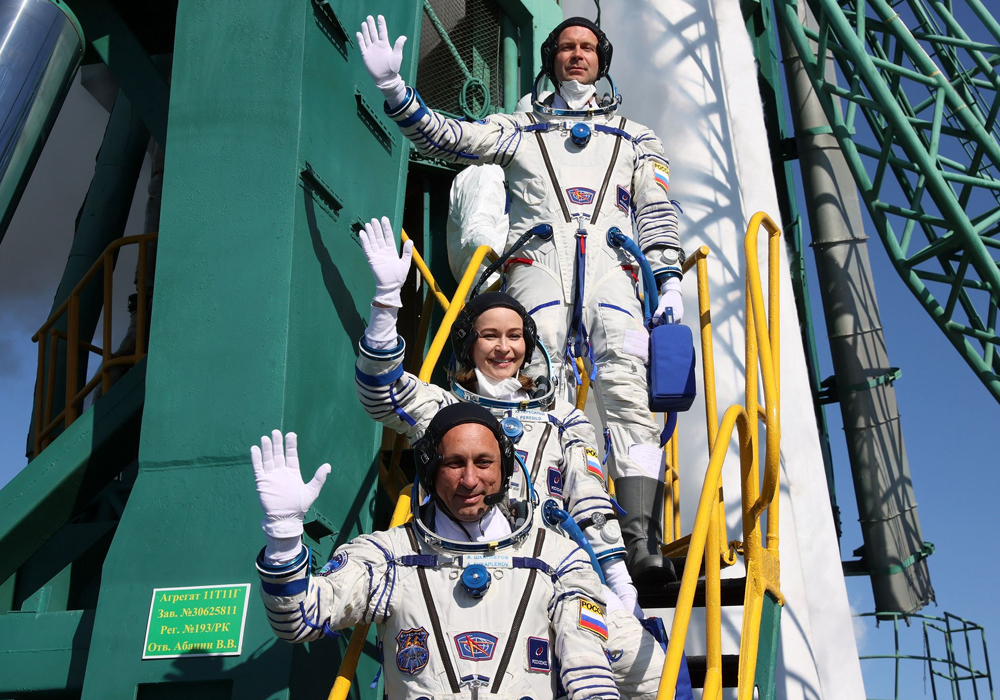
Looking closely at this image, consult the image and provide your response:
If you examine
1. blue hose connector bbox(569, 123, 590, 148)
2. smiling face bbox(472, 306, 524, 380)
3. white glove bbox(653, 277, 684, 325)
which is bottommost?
smiling face bbox(472, 306, 524, 380)

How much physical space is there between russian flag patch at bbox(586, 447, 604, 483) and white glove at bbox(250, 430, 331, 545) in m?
1.48

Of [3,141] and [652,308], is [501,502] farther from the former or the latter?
[3,141]

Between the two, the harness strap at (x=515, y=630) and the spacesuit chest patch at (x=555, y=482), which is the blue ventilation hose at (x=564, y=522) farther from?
the harness strap at (x=515, y=630)

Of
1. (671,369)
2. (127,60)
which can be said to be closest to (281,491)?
(671,369)

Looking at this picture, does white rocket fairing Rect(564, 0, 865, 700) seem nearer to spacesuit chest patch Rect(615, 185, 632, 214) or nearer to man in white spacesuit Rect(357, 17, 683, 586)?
man in white spacesuit Rect(357, 17, 683, 586)

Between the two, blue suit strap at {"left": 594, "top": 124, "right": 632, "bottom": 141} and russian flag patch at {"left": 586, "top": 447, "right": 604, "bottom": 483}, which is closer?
russian flag patch at {"left": 586, "top": 447, "right": 604, "bottom": 483}

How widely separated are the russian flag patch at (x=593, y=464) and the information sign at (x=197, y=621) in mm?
1414

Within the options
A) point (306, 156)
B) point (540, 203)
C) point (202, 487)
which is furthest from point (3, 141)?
point (540, 203)

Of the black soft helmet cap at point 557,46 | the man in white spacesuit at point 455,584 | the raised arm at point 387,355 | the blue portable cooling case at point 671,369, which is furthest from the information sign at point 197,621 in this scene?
the black soft helmet cap at point 557,46

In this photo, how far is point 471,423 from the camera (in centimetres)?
335

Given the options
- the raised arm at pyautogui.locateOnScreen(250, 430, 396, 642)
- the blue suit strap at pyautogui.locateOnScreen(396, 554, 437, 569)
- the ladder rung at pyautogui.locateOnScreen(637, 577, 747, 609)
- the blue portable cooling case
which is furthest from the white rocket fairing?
the raised arm at pyautogui.locateOnScreen(250, 430, 396, 642)

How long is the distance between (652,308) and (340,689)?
2499mm

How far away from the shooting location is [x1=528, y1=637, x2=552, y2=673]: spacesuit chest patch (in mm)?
3113

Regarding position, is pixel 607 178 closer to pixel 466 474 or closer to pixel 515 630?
pixel 466 474
